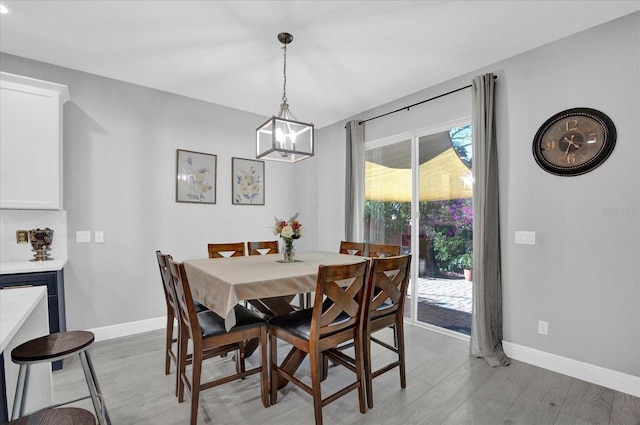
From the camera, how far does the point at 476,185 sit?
9.60ft

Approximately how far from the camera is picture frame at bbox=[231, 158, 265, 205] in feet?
13.6

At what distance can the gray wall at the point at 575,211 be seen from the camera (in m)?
2.24

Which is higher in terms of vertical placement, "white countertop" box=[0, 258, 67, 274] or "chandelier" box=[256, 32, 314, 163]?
"chandelier" box=[256, 32, 314, 163]

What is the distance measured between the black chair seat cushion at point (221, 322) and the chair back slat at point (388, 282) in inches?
30.8

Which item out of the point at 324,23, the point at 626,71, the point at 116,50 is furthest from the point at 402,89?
the point at 116,50

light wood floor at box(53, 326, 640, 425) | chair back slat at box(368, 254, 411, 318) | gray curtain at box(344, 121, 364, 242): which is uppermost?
gray curtain at box(344, 121, 364, 242)

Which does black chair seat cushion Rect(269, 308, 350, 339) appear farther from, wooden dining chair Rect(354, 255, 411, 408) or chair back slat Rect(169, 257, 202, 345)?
chair back slat Rect(169, 257, 202, 345)

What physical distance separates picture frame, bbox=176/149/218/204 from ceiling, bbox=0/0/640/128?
0.80 meters

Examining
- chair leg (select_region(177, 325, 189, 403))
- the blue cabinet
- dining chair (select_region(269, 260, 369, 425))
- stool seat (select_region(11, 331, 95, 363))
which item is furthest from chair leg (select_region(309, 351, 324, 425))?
the blue cabinet

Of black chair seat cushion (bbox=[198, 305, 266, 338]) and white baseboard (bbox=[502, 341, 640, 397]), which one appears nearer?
black chair seat cushion (bbox=[198, 305, 266, 338])

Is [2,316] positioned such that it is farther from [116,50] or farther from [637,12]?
[637,12]

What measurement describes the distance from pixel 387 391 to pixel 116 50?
3593 mm

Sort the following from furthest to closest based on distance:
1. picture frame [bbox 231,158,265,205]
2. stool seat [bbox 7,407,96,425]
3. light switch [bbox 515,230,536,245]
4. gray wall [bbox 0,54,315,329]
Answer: picture frame [bbox 231,158,265,205], gray wall [bbox 0,54,315,329], light switch [bbox 515,230,536,245], stool seat [bbox 7,407,96,425]

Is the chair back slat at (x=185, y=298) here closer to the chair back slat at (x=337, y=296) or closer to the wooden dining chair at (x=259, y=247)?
the chair back slat at (x=337, y=296)
